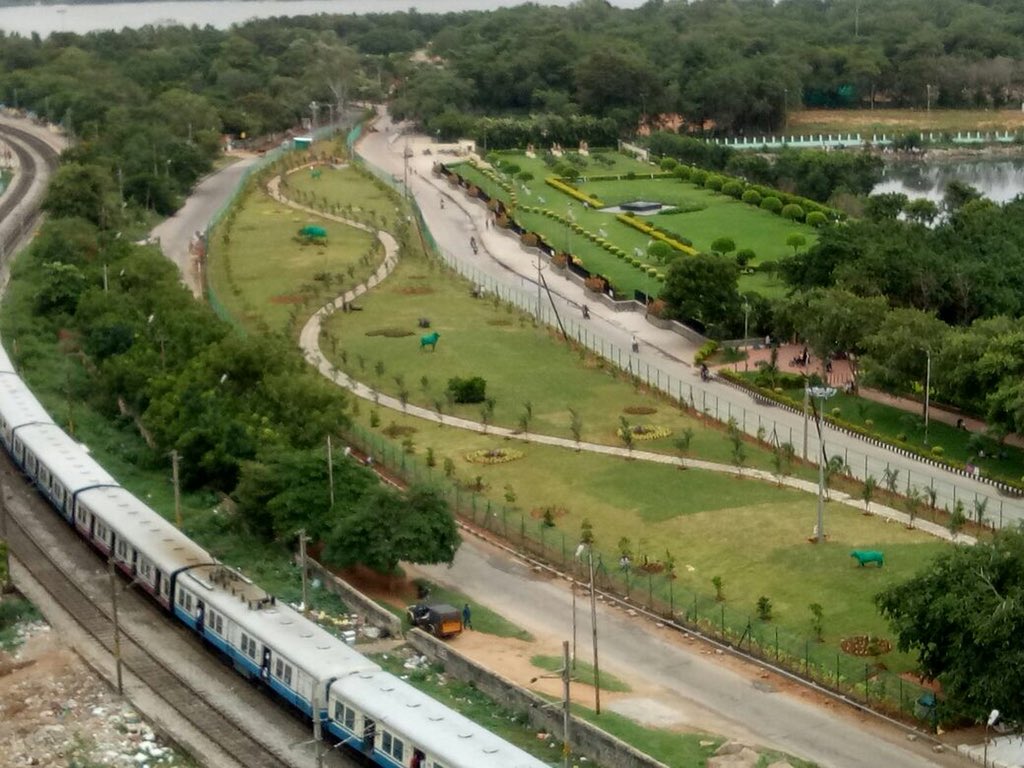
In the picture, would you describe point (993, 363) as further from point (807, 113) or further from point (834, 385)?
point (807, 113)

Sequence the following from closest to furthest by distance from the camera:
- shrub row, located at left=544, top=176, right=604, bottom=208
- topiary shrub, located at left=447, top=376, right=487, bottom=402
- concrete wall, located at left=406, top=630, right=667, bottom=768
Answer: concrete wall, located at left=406, top=630, right=667, bottom=768
topiary shrub, located at left=447, top=376, right=487, bottom=402
shrub row, located at left=544, top=176, right=604, bottom=208

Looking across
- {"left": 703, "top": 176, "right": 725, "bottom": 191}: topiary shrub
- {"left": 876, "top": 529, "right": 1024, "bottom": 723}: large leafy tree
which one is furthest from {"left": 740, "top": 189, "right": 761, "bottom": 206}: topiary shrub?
{"left": 876, "top": 529, "right": 1024, "bottom": 723}: large leafy tree

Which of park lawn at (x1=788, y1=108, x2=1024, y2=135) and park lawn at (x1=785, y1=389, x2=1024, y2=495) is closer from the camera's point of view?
park lawn at (x1=785, y1=389, x2=1024, y2=495)

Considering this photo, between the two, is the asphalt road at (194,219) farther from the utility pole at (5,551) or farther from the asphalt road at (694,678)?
the asphalt road at (694,678)

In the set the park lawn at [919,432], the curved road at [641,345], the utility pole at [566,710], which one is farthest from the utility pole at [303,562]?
the park lawn at [919,432]

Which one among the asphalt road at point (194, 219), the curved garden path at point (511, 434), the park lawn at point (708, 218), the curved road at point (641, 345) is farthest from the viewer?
the park lawn at point (708, 218)

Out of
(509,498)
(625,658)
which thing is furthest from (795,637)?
(509,498)

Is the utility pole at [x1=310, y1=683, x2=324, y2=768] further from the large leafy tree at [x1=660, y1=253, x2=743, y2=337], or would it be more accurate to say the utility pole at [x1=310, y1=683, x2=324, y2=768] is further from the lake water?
the lake water
